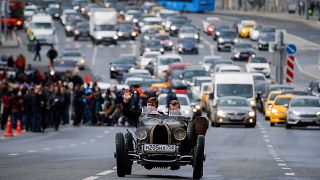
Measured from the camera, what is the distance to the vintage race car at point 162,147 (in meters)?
21.0

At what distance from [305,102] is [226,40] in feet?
181

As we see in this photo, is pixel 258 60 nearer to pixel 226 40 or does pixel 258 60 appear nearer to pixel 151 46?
pixel 151 46

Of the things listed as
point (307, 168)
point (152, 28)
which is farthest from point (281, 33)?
point (307, 168)

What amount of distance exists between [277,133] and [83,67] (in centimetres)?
4217

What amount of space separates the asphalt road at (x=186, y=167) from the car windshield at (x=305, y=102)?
0.86m

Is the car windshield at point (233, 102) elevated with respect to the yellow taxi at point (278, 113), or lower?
elevated

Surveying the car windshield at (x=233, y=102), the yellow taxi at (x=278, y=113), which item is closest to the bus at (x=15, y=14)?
the yellow taxi at (x=278, y=113)

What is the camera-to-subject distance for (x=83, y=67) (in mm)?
84562

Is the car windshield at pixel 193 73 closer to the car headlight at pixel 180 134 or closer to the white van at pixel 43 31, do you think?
the white van at pixel 43 31

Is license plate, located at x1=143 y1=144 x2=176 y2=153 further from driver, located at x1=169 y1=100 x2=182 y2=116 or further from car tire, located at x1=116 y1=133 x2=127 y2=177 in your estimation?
driver, located at x1=169 y1=100 x2=182 y2=116

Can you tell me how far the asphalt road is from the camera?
73.5ft

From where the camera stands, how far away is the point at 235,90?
52812 millimetres

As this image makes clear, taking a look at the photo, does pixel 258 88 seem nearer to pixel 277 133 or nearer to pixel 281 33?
pixel 281 33

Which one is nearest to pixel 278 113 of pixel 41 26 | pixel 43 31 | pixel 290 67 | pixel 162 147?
pixel 290 67
